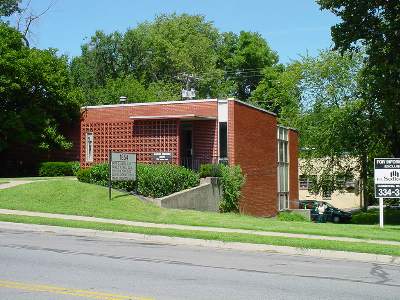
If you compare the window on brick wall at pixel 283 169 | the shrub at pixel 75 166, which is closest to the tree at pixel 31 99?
the shrub at pixel 75 166

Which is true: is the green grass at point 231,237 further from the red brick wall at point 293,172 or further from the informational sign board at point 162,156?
the red brick wall at point 293,172

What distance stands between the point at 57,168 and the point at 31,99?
4.50 m

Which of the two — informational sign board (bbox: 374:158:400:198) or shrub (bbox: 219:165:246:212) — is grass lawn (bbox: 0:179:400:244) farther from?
shrub (bbox: 219:165:246:212)

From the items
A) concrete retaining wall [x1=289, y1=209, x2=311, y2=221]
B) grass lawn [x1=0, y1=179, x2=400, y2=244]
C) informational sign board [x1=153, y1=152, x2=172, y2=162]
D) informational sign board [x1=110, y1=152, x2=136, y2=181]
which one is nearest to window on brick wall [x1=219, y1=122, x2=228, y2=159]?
informational sign board [x1=153, y1=152, x2=172, y2=162]

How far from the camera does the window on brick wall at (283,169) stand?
37344 millimetres

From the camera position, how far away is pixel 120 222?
63.6 feet

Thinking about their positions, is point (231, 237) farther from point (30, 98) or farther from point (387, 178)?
point (30, 98)

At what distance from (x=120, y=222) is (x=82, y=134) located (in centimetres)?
1486

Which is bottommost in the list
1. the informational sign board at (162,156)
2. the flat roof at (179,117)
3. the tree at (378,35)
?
the informational sign board at (162,156)

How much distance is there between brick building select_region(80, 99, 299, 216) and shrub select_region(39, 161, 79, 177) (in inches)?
38.1

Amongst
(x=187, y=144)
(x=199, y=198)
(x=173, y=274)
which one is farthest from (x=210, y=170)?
(x=173, y=274)

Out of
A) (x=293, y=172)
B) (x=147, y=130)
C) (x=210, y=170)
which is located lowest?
(x=293, y=172)

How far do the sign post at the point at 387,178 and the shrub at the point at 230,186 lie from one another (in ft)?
32.3

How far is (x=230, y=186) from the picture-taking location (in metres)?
28.8
